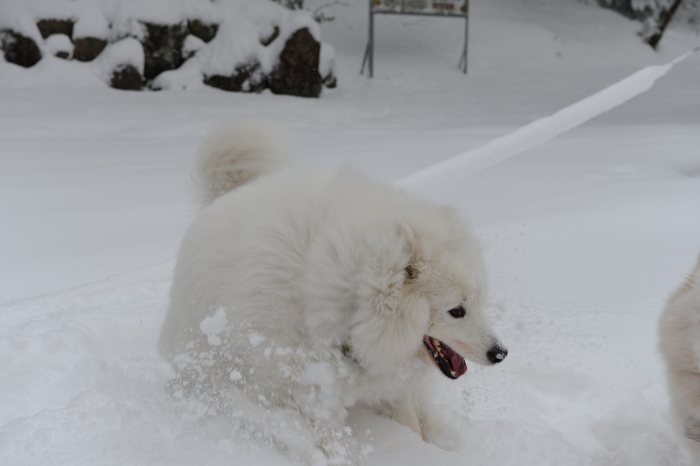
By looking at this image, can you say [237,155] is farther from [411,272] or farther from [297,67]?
[297,67]

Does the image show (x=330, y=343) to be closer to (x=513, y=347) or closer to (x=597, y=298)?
(x=513, y=347)

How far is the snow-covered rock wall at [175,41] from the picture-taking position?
10258 mm

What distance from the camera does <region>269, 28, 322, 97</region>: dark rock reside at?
37.8 feet

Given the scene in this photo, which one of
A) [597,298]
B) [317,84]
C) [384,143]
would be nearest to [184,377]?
[597,298]

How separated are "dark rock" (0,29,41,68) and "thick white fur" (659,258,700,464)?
404 inches

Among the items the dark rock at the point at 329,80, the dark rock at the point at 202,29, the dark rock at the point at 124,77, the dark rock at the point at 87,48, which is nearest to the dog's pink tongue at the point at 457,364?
the dark rock at the point at 124,77

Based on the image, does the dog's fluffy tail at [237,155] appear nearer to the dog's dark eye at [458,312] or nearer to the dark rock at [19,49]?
the dog's dark eye at [458,312]

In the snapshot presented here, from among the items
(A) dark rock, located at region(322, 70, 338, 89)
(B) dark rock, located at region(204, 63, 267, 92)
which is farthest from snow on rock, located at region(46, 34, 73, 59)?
(A) dark rock, located at region(322, 70, 338, 89)

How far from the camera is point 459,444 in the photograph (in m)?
2.46

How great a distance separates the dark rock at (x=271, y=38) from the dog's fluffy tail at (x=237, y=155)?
30.4 ft

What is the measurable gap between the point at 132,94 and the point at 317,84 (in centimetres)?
327

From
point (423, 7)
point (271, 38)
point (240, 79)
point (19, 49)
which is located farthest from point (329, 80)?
point (19, 49)

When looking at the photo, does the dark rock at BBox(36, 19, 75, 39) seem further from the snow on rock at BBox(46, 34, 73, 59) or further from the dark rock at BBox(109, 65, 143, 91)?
the dark rock at BBox(109, 65, 143, 91)

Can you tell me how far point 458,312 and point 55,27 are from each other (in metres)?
10.2
